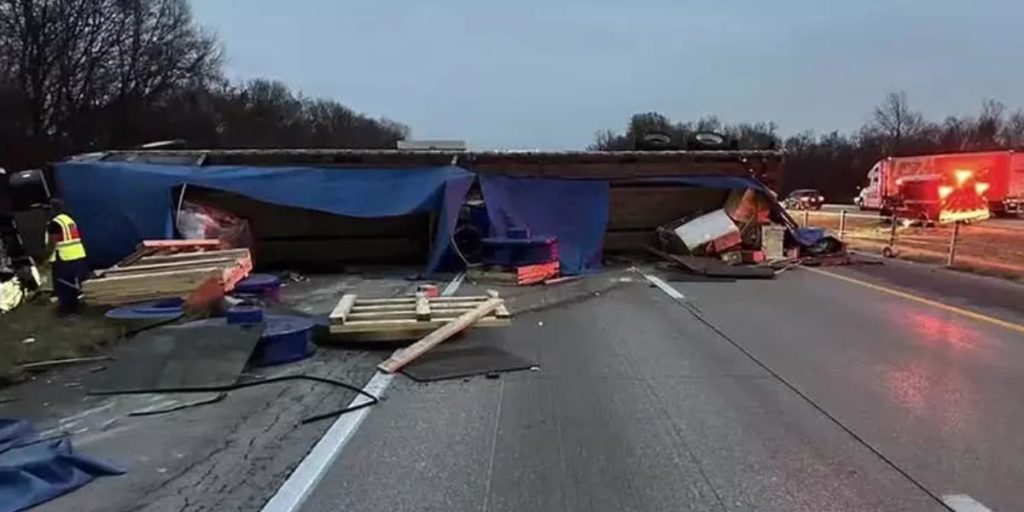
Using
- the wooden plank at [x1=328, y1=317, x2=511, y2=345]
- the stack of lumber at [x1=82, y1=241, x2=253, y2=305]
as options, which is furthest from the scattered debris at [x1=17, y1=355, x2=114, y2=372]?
the stack of lumber at [x1=82, y1=241, x2=253, y2=305]

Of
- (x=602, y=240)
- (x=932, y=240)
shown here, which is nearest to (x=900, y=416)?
(x=602, y=240)

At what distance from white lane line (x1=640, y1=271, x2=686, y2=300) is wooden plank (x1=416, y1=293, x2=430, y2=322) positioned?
452cm

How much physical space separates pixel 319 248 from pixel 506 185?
435 centimetres

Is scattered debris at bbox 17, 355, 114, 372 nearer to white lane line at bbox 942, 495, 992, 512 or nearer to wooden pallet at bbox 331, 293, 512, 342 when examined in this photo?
wooden pallet at bbox 331, 293, 512, 342

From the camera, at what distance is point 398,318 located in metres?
10.1

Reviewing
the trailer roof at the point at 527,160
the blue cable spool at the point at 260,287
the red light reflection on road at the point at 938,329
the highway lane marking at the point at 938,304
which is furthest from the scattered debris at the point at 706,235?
the blue cable spool at the point at 260,287

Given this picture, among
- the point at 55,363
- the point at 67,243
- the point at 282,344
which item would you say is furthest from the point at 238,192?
the point at 282,344

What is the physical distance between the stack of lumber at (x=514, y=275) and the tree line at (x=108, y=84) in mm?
38989

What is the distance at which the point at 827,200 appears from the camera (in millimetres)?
91188

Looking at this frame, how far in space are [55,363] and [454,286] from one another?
24.9 ft

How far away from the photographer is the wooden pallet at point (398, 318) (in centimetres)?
955

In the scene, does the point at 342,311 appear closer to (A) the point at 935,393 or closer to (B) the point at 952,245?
(A) the point at 935,393

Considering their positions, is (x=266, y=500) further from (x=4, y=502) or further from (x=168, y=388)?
(x=168, y=388)

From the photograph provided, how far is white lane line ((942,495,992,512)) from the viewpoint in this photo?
4.65 meters
